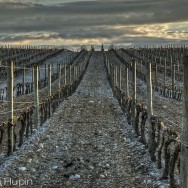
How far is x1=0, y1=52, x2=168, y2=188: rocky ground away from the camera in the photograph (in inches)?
408

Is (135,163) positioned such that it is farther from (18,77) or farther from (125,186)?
(18,77)

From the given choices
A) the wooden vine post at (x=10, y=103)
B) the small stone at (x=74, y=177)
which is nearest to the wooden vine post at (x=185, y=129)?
the small stone at (x=74, y=177)

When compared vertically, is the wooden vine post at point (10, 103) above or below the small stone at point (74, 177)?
above

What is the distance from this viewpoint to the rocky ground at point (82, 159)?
34.0 feet

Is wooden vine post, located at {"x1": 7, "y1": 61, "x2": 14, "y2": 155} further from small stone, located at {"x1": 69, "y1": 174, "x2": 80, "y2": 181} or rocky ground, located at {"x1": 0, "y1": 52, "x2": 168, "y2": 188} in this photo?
small stone, located at {"x1": 69, "y1": 174, "x2": 80, "y2": 181}

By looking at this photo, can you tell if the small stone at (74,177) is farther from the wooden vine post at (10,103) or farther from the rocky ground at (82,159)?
the wooden vine post at (10,103)

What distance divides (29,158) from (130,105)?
311 inches

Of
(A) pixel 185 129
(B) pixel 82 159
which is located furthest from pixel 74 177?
(A) pixel 185 129

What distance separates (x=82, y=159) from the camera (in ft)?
40.8

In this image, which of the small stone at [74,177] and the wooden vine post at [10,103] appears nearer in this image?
the small stone at [74,177]

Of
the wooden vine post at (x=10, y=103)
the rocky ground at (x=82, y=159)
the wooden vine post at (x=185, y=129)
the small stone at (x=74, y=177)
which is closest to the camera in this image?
the wooden vine post at (x=185, y=129)

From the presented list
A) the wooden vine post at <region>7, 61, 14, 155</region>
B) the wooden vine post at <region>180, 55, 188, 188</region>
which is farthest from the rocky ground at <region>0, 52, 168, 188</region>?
the wooden vine post at <region>180, 55, 188, 188</region>

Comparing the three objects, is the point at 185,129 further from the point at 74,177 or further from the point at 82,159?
the point at 82,159

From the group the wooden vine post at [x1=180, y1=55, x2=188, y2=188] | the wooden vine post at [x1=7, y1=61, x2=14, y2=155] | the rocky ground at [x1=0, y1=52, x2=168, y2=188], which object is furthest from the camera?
the wooden vine post at [x1=7, y1=61, x2=14, y2=155]
